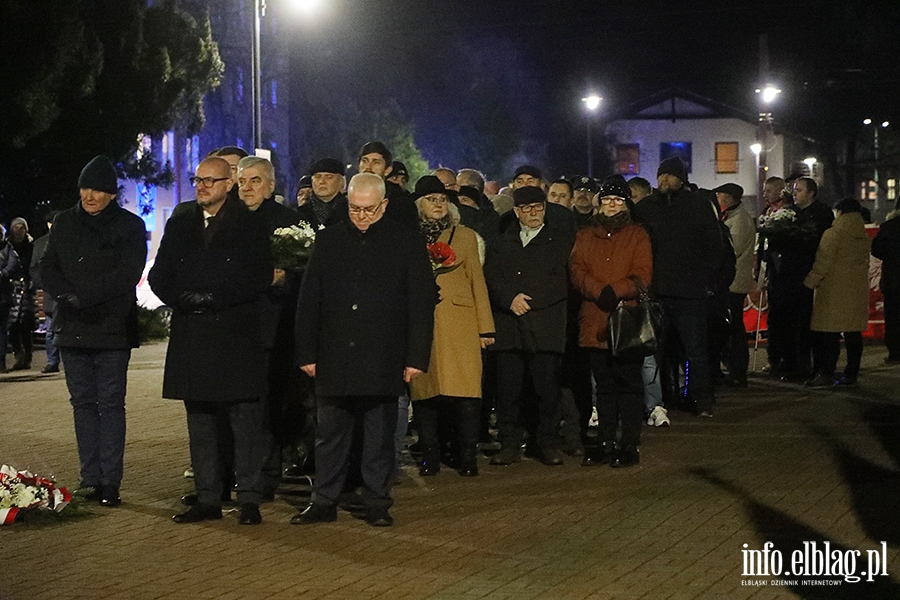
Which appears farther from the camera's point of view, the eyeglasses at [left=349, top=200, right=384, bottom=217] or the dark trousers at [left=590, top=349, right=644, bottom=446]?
the dark trousers at [left=590, top=349, right=644, bottom=446]

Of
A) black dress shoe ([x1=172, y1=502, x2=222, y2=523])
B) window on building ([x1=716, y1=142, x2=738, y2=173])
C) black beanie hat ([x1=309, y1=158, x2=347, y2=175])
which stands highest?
window on building ([x1=716, y1=142, x2=738, y2=173])

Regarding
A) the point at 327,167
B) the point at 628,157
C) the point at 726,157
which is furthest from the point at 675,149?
the point at 327,167

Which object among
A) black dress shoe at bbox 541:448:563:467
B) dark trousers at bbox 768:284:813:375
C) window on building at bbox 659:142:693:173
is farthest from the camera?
window on building at bbox 659:142:693:173

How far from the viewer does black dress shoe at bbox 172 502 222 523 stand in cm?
892

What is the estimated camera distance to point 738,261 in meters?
16.0

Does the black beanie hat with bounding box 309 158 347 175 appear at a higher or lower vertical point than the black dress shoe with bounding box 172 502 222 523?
higher

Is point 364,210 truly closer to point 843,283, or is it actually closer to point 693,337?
point 693,337

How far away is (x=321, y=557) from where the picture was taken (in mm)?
7809

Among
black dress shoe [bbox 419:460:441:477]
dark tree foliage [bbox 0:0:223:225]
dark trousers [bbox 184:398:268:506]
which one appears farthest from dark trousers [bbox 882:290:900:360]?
dark tree foliage [bbox 0:0:223:225]

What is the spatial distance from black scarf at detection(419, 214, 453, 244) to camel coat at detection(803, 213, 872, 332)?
697 cm

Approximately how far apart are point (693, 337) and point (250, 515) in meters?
5.95

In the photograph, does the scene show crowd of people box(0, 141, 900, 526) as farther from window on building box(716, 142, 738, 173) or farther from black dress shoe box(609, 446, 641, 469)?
window on building box(716, 142, 738, 173)

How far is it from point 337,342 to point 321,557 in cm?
145

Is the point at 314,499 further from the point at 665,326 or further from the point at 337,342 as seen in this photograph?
the point at 665,326
